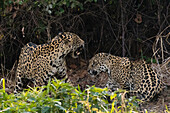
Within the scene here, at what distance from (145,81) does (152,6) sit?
7.34 ft

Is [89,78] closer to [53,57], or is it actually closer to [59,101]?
[53,57]

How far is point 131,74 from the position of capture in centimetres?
654

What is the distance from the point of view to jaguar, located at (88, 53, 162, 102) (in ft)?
20.4

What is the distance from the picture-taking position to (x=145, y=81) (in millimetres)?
6328

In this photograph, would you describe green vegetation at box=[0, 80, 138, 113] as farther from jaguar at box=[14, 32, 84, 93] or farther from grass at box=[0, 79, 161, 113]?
jaguar at box=[14, 32, 84, 93]

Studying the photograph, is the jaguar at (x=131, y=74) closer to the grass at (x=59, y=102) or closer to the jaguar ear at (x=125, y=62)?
the jaguar ear at (x=125, y=62)

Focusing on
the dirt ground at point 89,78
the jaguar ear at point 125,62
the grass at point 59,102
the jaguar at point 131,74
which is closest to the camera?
the grass at point 59,102

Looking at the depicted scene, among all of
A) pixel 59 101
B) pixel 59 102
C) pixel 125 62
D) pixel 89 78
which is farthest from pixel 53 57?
pixel 59 102

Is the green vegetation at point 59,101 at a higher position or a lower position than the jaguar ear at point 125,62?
lower

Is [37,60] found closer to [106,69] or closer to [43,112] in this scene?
[106,69]

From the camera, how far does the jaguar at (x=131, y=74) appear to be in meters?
6.22

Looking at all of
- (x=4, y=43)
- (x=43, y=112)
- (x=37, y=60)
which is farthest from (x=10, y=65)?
(x=43, y=112)

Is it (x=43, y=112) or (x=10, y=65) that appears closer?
(x=43, y=112)

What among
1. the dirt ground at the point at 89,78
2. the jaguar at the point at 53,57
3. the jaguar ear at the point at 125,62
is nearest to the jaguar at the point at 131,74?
the jaguar ear at the point at 125,62
